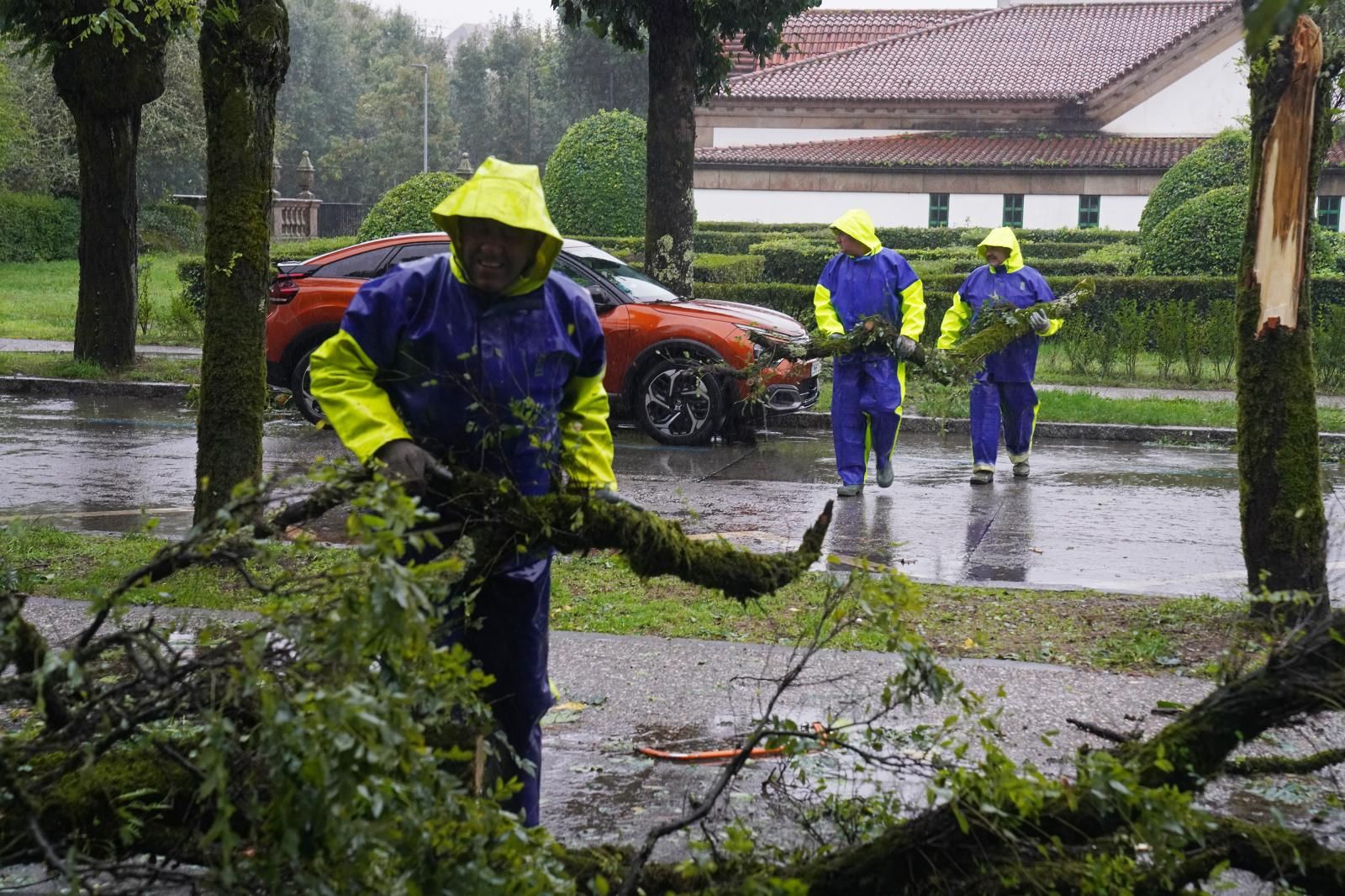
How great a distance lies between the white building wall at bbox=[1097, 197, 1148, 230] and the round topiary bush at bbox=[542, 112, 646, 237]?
12.1 meters

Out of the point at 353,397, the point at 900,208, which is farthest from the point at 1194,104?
the point at 353,397

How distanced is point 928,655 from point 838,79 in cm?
3860

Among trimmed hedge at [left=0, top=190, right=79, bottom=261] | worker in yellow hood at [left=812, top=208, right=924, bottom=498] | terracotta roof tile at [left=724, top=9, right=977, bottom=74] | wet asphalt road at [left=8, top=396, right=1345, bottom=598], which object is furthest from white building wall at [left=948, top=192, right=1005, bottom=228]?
worker in yellow hood at [left=812, top=208, right=924, bottom=498]

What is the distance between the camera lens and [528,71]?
234 ft

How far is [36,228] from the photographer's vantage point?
111 feet

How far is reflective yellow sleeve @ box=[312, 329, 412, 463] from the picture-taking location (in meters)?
3.62

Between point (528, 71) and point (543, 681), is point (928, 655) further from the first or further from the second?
point (528, 71)

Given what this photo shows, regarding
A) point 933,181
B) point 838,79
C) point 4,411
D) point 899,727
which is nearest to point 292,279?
point 4,411

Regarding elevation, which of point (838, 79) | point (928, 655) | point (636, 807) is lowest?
point (636, 807)

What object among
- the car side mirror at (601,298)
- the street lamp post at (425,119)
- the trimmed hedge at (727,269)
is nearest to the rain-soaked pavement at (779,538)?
the car side mirror at (601,298)

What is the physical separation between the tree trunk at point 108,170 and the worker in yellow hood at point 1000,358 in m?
7.55

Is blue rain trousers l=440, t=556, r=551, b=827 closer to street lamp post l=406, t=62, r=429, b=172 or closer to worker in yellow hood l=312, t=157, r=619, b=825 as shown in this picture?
worker in yellow hood l=312, t=157, r=619, b=825

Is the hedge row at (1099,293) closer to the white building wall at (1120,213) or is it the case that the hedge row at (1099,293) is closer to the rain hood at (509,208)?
the rain hood at (509,208)

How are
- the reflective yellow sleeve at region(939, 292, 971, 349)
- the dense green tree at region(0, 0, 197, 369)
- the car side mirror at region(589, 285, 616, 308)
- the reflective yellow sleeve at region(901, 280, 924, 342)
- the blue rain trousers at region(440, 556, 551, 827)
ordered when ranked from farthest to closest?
the dense green tree at region(0, 0, 197, 369)
the car side mirror at region(589, 285, 616, 308)
the reflective yellow sleeve at region(939, 292, 971, 349)
the reflective yellow sleeve at region(901, 280, 924, 342)
the blue rain trousers at region(440, 556, 551, 827)
